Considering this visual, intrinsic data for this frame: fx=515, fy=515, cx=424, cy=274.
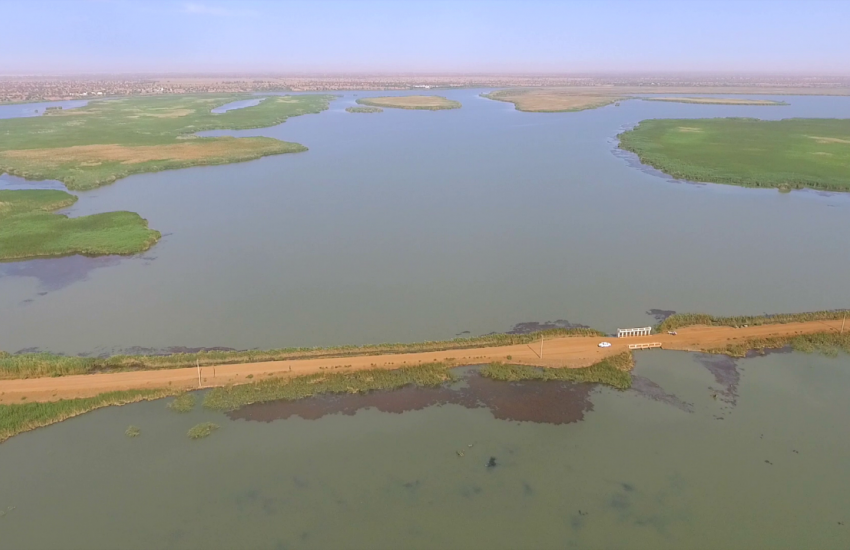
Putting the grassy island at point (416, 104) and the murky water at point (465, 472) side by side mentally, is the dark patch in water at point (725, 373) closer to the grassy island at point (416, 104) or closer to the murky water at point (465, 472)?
the murky water at point (465, 472)

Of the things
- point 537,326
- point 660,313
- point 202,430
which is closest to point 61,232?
point 202,430

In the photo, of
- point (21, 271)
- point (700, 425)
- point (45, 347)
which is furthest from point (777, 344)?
point (21, 271)

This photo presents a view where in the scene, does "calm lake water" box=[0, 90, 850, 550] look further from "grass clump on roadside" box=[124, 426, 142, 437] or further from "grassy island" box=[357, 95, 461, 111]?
"grassy island" box=[357, 95, 461, 111]

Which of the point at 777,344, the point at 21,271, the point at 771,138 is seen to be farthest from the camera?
the point at 771,138

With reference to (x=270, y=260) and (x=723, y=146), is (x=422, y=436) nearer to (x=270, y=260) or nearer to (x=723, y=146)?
(x=270, y=260)

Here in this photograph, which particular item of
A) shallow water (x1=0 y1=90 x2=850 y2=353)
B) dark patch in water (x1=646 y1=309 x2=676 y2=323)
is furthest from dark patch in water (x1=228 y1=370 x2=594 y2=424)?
dark patch in water (x1=646 y1=309 x2=676 y2=323)

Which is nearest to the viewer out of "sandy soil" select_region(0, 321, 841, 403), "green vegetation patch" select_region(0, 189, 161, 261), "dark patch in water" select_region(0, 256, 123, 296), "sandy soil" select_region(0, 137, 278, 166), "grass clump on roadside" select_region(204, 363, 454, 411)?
"grass clump on roadside" select_region(204, 363, 454, 411)

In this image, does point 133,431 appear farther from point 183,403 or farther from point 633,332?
point 633,332
